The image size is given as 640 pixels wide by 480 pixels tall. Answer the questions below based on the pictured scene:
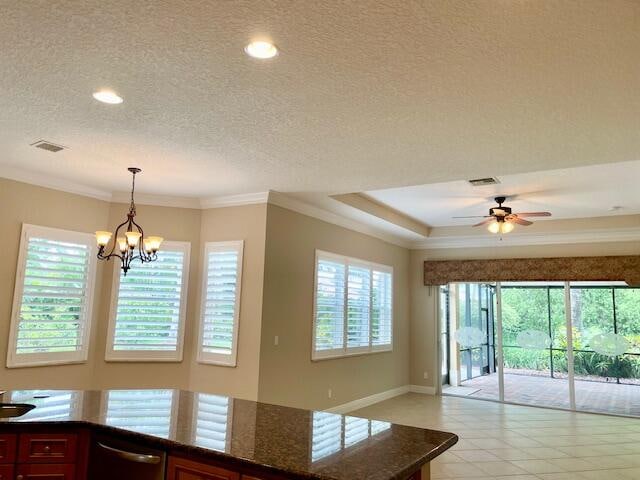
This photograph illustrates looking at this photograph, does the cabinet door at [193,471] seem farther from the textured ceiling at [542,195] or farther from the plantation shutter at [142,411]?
the textured ceiling at [542,195]

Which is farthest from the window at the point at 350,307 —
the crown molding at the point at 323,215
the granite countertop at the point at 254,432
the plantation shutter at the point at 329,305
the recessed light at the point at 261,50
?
the recessed light at the point at 261,50

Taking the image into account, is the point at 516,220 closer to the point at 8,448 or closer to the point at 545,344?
the point at 545,344

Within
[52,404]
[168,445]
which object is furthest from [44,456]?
[168,445]

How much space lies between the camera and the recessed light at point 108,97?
2932mm

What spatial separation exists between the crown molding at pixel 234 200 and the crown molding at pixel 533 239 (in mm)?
4383

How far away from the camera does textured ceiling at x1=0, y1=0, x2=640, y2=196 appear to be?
6.88ft

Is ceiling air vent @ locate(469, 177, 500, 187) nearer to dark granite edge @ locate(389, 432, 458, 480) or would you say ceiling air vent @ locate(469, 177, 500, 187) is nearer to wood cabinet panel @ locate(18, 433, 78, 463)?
dark granite edge @ locate(389, 432, 458, 480)

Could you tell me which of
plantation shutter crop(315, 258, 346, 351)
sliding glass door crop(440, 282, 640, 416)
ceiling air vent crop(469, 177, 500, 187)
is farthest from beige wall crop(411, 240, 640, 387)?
ceiling air vent crop(469, 177, 500, 187)

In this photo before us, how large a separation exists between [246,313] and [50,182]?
2636 mm

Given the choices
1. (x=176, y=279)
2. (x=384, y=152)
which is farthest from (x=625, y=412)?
(x=176, y=279)

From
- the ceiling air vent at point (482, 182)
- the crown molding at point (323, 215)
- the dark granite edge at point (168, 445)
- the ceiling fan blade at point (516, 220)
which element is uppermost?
the ceiling air vent at point (482, 182)

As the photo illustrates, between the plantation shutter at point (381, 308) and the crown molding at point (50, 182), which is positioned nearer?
the crown molding at point (50, 182)

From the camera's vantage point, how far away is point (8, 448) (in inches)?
93.4

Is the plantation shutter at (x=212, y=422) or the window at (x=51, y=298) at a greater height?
the window at (x=51, y=298)
